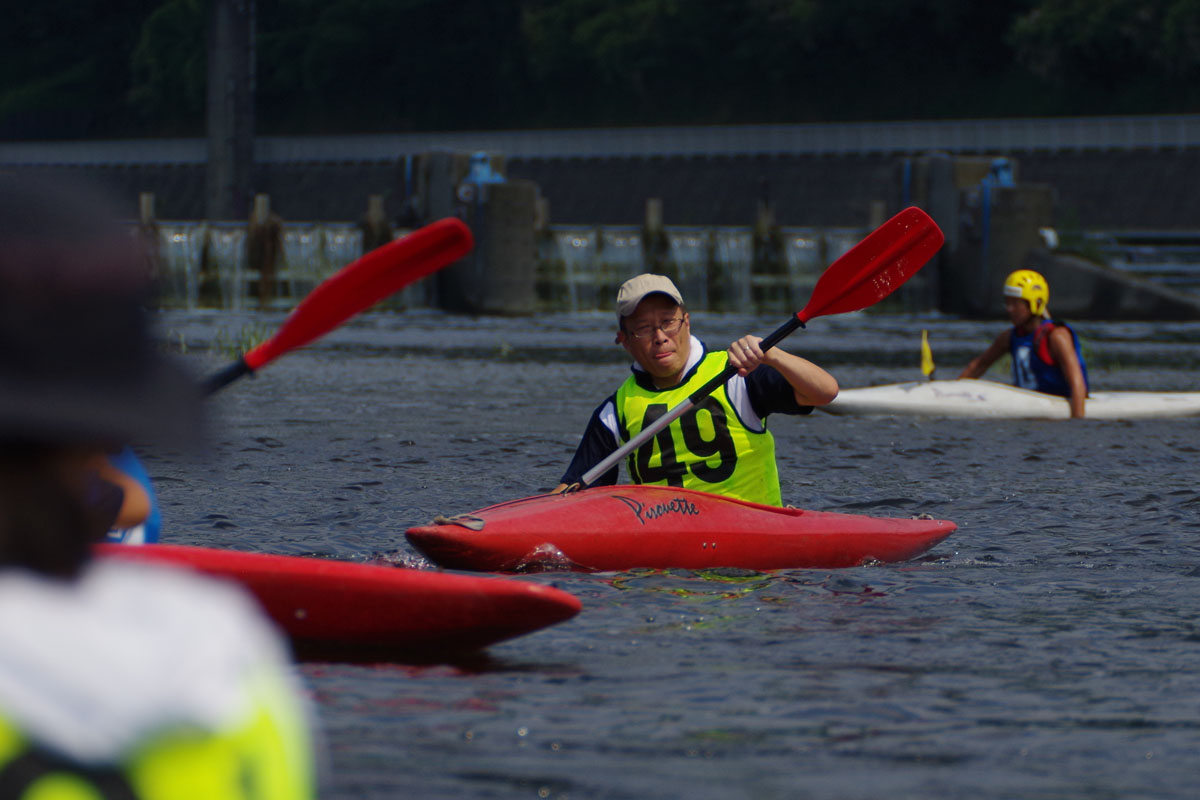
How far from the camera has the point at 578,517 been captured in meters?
5.64

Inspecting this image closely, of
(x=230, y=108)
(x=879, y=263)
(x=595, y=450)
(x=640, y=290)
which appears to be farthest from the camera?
(x=230, y=108)

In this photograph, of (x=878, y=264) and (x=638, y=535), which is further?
(x=878, y=264)

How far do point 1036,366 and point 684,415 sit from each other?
623 cm

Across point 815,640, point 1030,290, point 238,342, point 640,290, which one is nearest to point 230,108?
point 238,342

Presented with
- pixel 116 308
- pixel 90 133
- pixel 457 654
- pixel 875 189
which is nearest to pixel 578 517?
pixel 457 654

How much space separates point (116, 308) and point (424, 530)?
14.5 ft

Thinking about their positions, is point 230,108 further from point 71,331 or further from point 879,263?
point 71,331

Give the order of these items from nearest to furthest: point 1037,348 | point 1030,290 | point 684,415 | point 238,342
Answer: point 684,415, point 1030,290, point 1037,348, point 238,342

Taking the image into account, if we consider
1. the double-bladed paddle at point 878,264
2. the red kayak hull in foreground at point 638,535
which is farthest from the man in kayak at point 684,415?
the double-bladed paddle at point 878,264

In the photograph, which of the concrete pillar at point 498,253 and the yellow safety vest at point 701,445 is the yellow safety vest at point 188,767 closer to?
the yellow safety vest at point 701,445

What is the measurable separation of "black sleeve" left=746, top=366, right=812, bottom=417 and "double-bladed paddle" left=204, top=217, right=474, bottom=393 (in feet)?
8.41

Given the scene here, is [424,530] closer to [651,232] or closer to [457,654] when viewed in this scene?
[457,654]

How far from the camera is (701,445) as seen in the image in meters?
5.96

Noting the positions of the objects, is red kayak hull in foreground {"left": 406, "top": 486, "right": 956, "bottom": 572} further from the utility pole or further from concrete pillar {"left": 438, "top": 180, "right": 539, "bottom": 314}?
the utility pole
